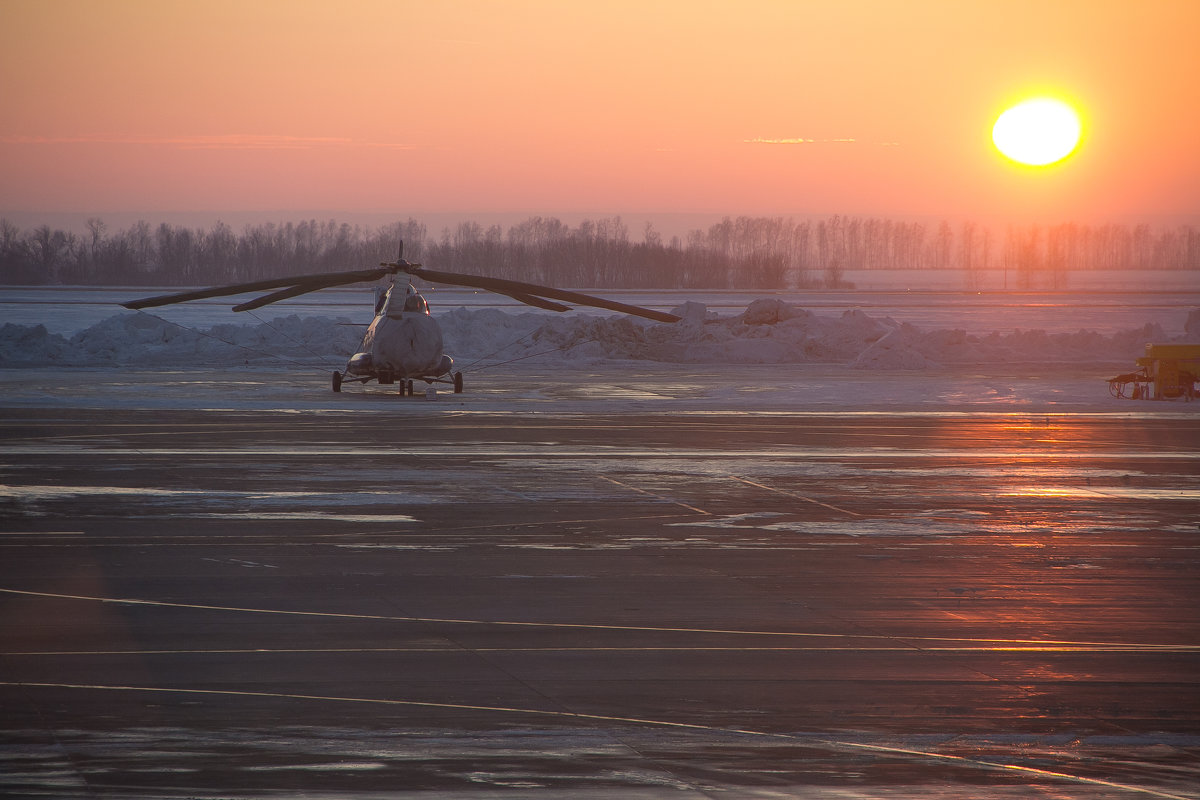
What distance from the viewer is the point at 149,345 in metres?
49.7

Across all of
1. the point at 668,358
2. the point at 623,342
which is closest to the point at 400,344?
the point at 668,358

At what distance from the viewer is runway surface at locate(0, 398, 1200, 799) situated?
21.5ft

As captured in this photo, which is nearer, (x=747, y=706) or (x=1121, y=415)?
(x=747, y=706)

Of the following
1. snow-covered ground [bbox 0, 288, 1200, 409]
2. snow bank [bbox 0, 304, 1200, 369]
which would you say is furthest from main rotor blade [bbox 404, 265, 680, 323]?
snow bank [bbox 0, 304, 1200, 369]

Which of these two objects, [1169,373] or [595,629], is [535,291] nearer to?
[1169,373]

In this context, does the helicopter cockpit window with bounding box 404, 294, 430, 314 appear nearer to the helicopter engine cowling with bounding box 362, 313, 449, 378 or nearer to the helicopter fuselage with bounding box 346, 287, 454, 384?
the helicopter fuselage with bounding box 346, 287, 454, 384

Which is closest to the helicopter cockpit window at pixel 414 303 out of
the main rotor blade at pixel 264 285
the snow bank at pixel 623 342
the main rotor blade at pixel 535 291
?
the main rotor blade at pixel 535 291

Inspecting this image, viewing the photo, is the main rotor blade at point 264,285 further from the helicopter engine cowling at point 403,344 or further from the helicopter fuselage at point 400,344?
the helicopter engine cowling at point 403,344

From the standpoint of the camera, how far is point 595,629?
9430 millimetres

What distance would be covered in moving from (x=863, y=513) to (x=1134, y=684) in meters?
7.04

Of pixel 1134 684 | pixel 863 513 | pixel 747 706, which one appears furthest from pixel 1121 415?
pixel 747 706

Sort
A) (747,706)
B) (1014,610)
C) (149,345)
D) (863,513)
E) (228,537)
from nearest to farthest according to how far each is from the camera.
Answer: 1. (747,706)
2. (1014,610)
3. (228,537)
4. (863,513)
5. (149,345)

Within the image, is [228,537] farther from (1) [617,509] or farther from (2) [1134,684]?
Answer: (2) [1134,684]

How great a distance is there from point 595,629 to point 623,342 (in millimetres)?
41707
